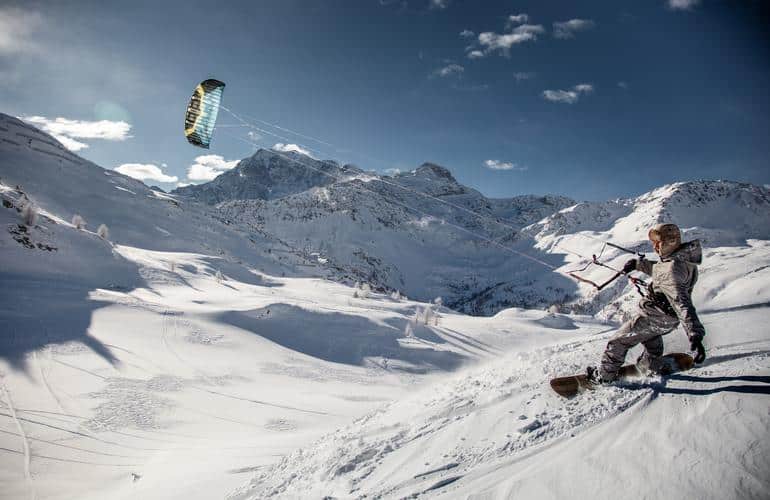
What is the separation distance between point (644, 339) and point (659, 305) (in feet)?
1.44

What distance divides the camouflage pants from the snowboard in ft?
0.29

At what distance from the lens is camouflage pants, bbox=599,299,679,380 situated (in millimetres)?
4256

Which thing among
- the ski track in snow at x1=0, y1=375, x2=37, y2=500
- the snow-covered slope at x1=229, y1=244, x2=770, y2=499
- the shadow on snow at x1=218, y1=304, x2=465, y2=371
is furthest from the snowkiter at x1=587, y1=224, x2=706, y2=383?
the shadow on snow at x1=218, y1=304, x2=465, y2=371

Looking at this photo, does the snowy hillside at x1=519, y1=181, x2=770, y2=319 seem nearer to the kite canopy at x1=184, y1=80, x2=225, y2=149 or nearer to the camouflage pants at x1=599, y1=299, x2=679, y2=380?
the kite canopy at x1=184, y1=80, x2=225, y2=149

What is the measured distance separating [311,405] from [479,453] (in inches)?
279

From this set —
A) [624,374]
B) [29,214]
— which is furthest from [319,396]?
[29,214]

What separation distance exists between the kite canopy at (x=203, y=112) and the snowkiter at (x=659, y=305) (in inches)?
697

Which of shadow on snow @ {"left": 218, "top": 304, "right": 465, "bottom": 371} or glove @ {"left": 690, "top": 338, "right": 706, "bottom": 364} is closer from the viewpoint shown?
glove @ {"left": 690, "top": 338, "right": 706, "bottom": 364}

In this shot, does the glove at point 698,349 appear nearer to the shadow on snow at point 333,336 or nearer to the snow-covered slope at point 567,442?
the snow-covered slope at point 567,442

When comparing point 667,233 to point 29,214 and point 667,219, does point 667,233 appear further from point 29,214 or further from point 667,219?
point 667,219

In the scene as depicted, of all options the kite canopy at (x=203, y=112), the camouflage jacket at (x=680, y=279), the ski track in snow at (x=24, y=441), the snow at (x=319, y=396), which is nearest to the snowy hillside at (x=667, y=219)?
the snow at (x=319, y=396)

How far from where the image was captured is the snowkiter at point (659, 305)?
160 inches

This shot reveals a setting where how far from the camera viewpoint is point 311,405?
382 inches

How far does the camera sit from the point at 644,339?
172 inches
